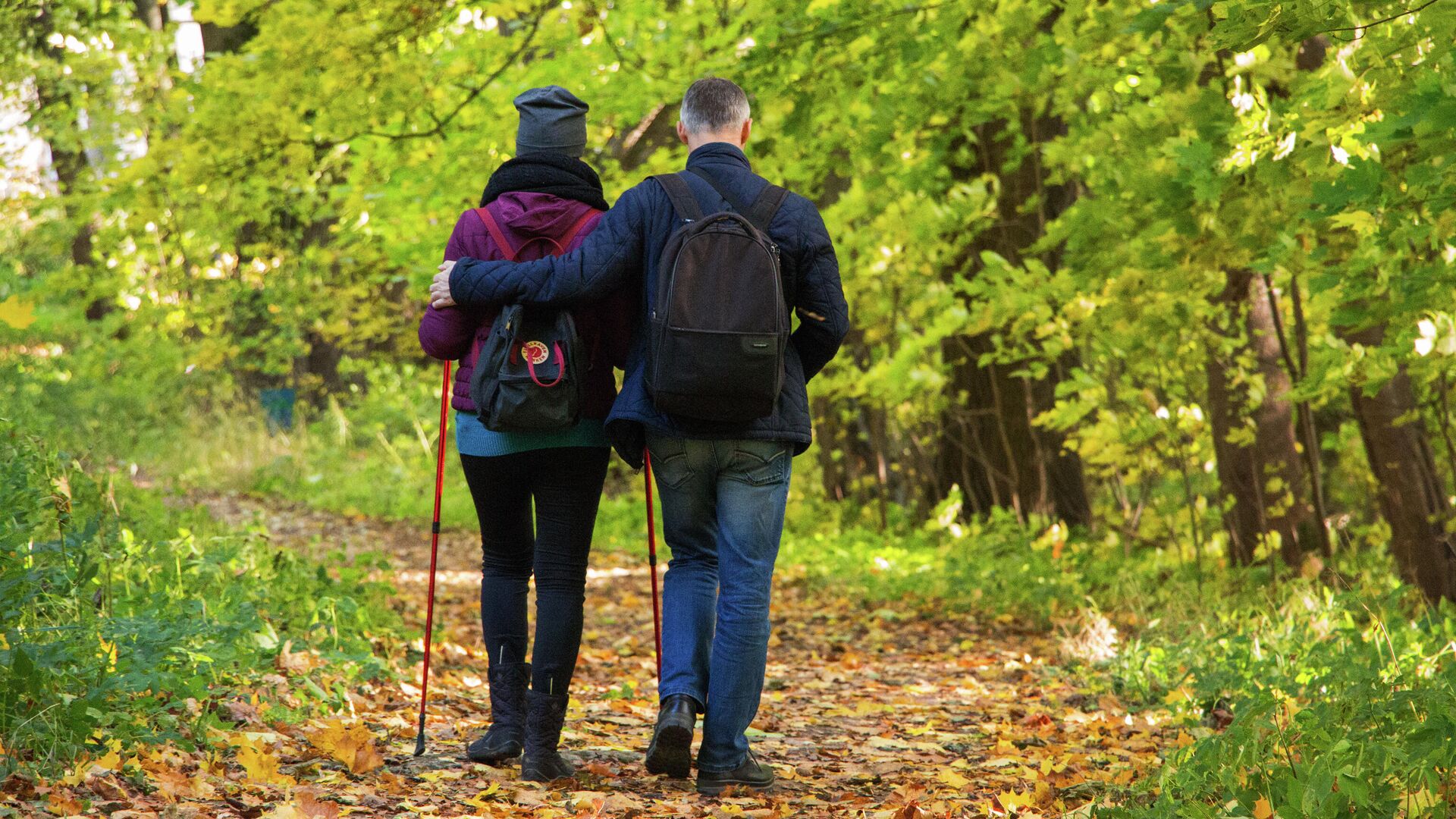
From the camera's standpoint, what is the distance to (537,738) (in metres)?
3.51

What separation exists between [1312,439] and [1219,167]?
3492 mm

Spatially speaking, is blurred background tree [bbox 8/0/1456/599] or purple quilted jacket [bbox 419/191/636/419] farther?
blurred background tree [bbox 8/0/1456/599]

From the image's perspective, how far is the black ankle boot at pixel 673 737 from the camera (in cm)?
342

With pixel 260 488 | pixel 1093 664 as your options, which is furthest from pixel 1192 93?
pixel 260 488

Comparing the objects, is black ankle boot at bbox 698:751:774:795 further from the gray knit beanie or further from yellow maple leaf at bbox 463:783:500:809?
the gray knit beanie

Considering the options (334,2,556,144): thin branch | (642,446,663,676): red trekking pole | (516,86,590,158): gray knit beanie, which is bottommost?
(642,446,663,676): red trekking pole

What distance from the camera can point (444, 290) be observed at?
3469mm

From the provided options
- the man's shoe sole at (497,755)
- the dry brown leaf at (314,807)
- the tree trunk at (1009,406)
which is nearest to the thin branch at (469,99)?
the tree trunk at (1009,406)

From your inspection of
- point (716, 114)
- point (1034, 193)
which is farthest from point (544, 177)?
point (1034, 193)

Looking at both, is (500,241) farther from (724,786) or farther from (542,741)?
(724,786)

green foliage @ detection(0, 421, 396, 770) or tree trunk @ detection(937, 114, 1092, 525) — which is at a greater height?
tree trunk @ detection(937, 114, 1092, 525)

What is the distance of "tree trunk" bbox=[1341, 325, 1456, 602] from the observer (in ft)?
21.9

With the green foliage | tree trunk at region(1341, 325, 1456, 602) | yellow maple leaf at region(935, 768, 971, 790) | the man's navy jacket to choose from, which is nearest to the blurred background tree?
tree trunk at region(1341, 325, 1456, 602)

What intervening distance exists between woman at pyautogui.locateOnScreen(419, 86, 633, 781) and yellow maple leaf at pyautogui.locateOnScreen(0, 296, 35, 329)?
36.7 inches
